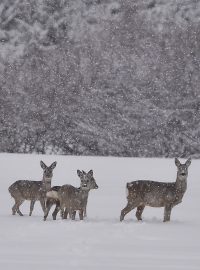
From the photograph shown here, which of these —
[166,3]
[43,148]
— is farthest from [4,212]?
[166,3]

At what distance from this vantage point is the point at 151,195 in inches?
523

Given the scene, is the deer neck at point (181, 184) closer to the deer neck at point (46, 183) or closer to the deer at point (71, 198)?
the deer at point (71, 198)

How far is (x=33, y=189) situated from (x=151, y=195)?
A: 7.96 feet

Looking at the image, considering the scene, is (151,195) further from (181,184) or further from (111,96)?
(111,96)

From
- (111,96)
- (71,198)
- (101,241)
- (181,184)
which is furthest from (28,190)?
(111,96)

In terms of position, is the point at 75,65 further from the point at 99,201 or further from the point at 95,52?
the point at 99,201

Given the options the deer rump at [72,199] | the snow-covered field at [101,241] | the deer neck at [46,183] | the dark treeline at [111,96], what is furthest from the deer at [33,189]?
the dark treeline at [111,96]

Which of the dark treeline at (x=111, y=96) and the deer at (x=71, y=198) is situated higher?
the dark treeline at (x=111, y=96)

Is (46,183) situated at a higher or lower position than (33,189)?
higher

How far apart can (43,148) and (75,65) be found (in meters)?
4.66

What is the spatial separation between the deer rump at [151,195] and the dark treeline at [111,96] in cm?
2100

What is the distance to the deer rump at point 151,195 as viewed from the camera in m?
13.3

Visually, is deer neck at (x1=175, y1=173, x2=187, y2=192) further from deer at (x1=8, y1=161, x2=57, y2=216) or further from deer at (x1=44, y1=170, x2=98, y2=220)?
deer at (x1=8, y1=161, x2=57, y2=216)

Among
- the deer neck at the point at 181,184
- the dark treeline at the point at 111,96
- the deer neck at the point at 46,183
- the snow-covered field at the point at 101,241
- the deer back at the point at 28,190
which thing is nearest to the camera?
the snow-covered field at the point at 101,241
